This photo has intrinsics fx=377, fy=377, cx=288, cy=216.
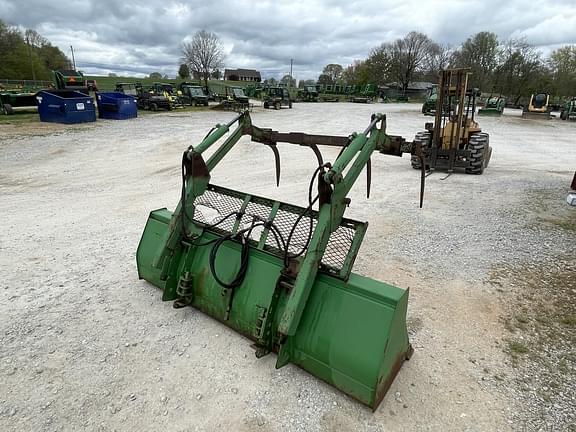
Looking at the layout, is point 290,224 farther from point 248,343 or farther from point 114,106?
point 114,106

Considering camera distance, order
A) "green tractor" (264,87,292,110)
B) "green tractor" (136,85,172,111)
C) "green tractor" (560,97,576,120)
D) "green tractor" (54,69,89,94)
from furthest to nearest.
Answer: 1. "green tractor" (264,87,292,110)
2. "green tractor" (560,97,576,120)
3. "green tractor" (136,85,172,111)
4. "green tractor" (54,69,89,94)

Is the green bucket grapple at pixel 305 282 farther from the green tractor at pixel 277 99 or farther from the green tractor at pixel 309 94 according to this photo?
the green tractor at pixel 309 94

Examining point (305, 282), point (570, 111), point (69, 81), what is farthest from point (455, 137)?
point (570, 111)

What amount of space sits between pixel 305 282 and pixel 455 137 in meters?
7.95

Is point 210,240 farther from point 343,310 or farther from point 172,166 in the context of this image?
point 172,166

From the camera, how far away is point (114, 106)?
17.5 meters

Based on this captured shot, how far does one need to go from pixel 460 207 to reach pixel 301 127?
12.0 meters

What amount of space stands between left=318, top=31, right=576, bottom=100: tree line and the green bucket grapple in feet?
107

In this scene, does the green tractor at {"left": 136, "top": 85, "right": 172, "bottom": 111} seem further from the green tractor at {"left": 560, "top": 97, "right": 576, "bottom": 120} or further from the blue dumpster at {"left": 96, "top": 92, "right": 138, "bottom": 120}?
the green tractor at {"left": 560, "top": 97, "right": 576, "bottom": 120}

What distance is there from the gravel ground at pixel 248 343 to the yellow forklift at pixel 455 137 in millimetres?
1983

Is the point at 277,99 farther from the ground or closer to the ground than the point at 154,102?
farther from the ground

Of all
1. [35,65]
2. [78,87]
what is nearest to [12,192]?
[78,87]

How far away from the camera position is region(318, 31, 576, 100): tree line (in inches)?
1476

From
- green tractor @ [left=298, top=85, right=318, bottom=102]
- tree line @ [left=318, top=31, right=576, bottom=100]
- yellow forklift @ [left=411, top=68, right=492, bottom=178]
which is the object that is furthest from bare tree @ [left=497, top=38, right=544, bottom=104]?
yellow forklift @ [left=411, top=68, right=492, bottom=178]
